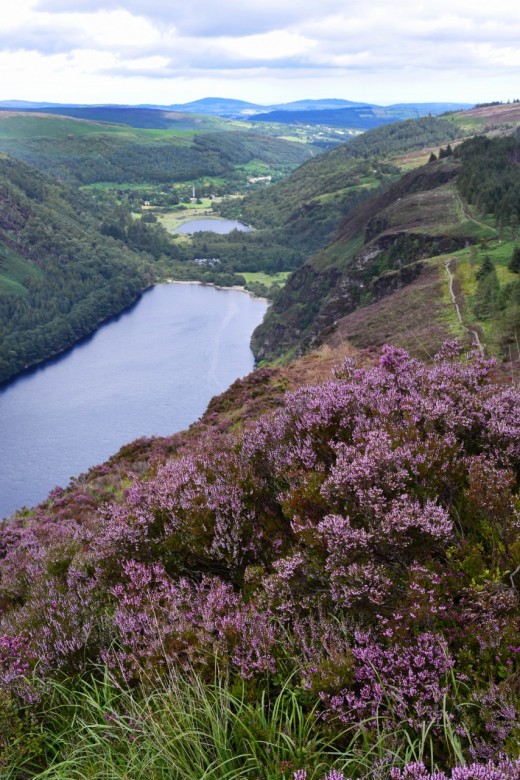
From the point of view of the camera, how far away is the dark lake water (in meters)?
85.4

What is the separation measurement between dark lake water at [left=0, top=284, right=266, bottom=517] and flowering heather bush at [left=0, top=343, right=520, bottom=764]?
7009 cm

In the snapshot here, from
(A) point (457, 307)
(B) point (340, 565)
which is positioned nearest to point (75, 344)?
(A) point (457, 307)

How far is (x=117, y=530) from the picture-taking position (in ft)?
21.7

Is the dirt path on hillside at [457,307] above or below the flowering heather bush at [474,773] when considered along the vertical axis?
below

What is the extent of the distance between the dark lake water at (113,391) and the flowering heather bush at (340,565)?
230ft

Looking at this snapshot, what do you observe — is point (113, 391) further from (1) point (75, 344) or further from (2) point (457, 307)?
(2) point (457, 307)

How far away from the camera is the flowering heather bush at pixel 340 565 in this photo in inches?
154

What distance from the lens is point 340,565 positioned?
4613 mm

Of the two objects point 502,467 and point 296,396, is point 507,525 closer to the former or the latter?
point 502,467

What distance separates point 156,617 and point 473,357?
496 cm

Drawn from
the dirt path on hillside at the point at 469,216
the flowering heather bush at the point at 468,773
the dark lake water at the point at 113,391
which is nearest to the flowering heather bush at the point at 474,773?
the flowering heather bush at the point at 468,773

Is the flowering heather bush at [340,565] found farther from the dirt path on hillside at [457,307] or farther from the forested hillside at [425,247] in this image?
the forested hillside at [425,247]

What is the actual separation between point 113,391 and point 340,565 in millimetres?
109703

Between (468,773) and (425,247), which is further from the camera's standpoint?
(425,247)
